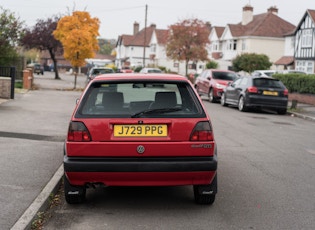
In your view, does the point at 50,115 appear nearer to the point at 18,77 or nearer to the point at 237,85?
the point at 237,85

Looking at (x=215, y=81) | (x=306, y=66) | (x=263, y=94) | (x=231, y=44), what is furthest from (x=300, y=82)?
(x=231, y=44)

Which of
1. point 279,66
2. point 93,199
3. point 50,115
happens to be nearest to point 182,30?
point 279,66

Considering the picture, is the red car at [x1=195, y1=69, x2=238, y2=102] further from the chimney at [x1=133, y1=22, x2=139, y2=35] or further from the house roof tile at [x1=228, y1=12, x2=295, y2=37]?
the chimney at [x1=133, y1=22, x2=139, y2=35]

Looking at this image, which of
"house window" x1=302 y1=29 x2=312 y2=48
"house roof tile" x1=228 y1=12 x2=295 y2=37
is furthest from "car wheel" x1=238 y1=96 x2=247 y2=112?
"house roof tile" x1=228 y1=12 x2=295 y2=37

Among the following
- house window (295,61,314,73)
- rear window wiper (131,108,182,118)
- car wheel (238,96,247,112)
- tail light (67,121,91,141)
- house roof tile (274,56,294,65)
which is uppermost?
house roof tile (274,56,294,65)

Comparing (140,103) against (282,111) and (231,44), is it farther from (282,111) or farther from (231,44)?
(231,44)

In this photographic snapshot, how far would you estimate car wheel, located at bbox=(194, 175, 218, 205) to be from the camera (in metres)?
5.66

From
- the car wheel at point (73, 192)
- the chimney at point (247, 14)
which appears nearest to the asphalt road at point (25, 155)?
the car wheel at point (73, 192)

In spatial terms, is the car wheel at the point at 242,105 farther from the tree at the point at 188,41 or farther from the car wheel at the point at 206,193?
the tree at the point at 188,41

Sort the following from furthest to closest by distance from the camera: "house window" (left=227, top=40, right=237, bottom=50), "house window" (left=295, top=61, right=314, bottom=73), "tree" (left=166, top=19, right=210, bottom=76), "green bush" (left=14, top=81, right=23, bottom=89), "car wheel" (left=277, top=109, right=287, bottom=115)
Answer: "house window" (left=227, top=40, right=237, bottom=50) → "tree" (left=166, top=19, right=210, bottom=76) → "house window" (left=295, top=61, right=314, bottom=73) → "green bush" (left=14, top=81, right=23, bottom=89) → "car wheel" (left=277, top=109, right=287, bottom=115)

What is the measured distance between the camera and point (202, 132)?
5.42 m

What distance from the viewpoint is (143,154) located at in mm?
5270

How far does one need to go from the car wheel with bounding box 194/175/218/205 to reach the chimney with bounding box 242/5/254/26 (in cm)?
6394

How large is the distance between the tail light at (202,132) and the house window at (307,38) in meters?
44.6
